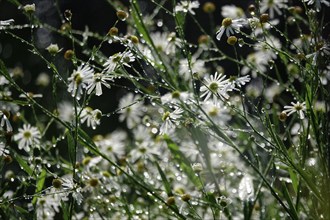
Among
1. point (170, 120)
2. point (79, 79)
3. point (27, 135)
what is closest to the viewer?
point (79, 79)

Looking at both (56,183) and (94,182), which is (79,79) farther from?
(94,182)

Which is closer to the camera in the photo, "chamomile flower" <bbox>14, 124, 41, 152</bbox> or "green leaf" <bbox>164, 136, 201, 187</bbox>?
"green leaf" <bbox>164, 136, 201, 187</bbox>

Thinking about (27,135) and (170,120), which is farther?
(27,135)

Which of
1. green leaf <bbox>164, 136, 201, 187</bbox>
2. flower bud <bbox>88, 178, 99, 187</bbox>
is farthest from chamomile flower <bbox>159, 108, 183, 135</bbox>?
flower bud <bbox>88, 178, 99, 187</bbox>

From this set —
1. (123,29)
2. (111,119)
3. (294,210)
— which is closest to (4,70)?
(294,210)

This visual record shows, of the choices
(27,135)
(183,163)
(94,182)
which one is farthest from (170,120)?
(27,135)

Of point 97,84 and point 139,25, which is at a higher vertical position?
point 139,25

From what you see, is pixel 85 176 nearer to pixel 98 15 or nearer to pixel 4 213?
pixel 4 213

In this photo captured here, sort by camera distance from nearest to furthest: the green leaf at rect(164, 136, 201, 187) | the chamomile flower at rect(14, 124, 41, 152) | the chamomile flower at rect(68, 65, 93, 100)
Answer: the chamomile flower at rect(68, 65, 93, 100) → the green leaf at rect(164, 136, 201, 187) → the chamomile flower at rect(14, 124, 41, 152)

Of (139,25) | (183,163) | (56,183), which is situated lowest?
(56,183)

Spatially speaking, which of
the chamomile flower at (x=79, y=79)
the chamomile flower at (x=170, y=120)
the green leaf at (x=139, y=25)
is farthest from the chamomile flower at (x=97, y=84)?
the green leaf at (x=139, y=25)

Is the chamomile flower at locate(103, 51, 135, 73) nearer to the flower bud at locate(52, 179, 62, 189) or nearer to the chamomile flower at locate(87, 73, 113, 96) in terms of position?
the chamomile flower at locate(87, 73, 113, 96)

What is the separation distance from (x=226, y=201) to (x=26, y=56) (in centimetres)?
376

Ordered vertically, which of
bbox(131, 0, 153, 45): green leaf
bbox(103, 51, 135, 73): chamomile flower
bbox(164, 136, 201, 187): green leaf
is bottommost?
bbox(164, 136, 201, 187): green leaf
